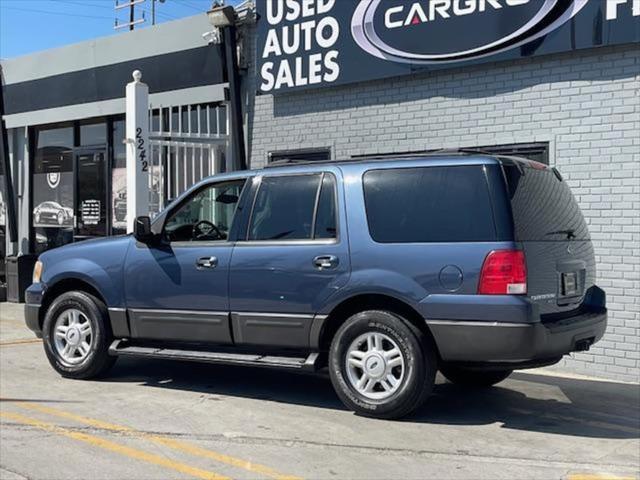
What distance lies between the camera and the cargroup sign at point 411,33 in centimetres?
776

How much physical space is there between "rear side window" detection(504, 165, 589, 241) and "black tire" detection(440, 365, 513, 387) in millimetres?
1585

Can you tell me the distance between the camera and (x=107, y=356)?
23.0ft

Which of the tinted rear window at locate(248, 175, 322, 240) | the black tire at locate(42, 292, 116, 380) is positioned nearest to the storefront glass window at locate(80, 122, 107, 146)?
the black tire at locate(42, 292, 116, 380)

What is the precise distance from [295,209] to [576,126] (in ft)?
11.7

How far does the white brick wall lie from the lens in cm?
763

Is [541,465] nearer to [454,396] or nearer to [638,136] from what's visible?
[454,396]

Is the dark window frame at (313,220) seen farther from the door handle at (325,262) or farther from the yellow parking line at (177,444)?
the yellow parking line at (177,444)

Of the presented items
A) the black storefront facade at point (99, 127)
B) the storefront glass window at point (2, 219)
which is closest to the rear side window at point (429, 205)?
the black storefront facade at point (99, 127)

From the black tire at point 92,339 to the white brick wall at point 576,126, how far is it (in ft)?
14.1

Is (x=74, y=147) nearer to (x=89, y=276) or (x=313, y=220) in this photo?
(x=89, y=276)

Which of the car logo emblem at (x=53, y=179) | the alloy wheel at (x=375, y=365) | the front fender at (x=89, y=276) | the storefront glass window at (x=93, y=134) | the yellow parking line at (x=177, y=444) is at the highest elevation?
the storefront glass window at (x=93, y=134)

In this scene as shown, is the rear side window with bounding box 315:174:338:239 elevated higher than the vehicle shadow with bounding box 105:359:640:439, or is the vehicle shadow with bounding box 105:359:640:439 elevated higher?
the rear side window with bounding box 315:174:338:239

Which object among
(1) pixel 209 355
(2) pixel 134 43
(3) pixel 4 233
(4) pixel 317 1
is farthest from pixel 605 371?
(3) pixel 4 233

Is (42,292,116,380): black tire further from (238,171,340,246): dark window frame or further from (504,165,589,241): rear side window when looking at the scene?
(504,165,589,241): rear side window
